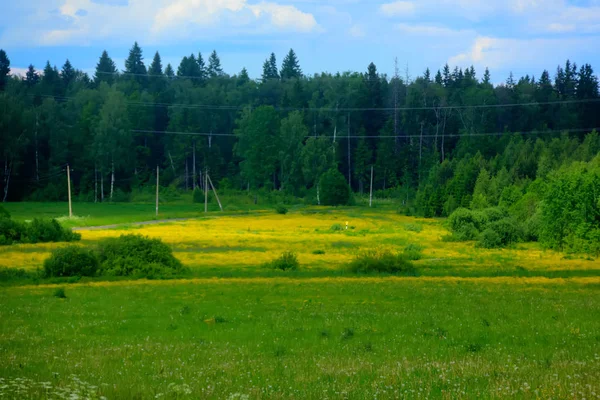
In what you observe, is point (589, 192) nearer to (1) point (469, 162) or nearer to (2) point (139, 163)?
(1) point (469, 162)

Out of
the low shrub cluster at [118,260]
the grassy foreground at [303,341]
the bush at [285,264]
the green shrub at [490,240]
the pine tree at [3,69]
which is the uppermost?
the pine tree at [3,69]

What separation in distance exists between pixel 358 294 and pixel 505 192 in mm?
58617

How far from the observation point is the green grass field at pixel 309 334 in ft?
34.5

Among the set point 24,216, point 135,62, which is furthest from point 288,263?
point 135,62

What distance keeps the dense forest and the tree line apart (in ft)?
0.90

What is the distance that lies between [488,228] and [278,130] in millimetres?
80697

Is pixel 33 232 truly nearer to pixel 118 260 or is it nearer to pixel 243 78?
pixel 118 260

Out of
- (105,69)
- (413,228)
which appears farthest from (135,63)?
(413,228)

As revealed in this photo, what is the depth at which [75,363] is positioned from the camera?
12.8 m

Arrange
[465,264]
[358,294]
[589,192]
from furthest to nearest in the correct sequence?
[589,192] → [465,264] → [358,294]

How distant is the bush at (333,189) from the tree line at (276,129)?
289 inches

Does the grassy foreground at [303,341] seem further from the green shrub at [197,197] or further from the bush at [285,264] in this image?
the green shrub at [197,197]

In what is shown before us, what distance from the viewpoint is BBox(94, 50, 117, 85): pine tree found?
18238cm

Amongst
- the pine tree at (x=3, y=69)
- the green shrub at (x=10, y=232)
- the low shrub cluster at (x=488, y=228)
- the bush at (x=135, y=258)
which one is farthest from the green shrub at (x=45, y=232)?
the pine tree at (x=3, y=69)
